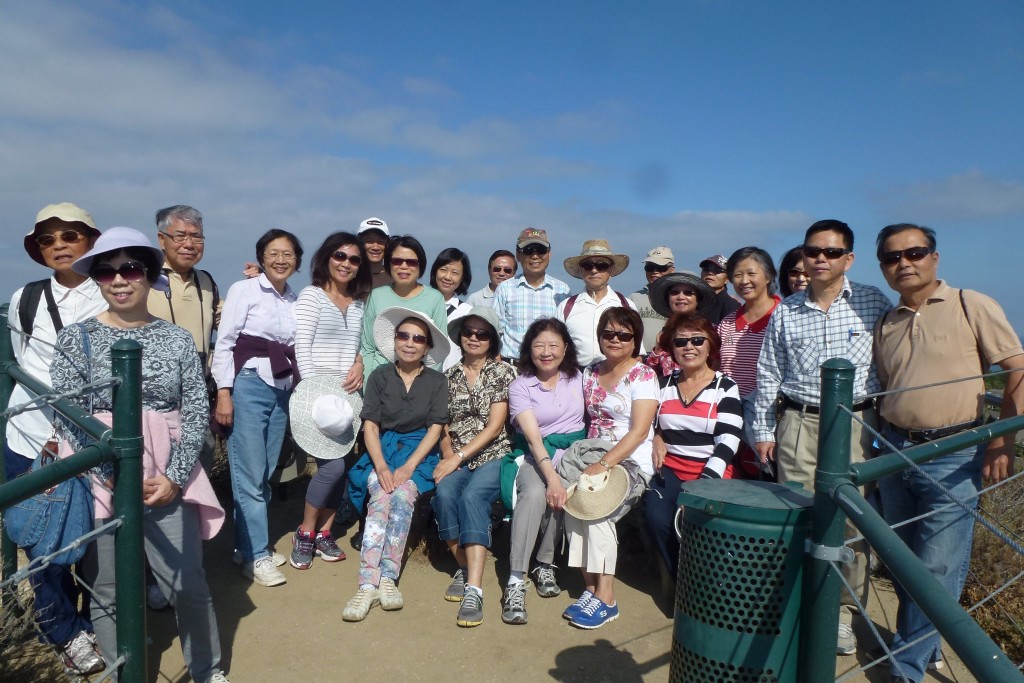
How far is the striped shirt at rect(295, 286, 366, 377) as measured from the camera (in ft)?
15.7

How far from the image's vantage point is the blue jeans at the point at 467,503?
443 centimetres

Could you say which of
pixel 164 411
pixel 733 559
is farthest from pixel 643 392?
pixel 164 411

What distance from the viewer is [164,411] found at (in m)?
3.08

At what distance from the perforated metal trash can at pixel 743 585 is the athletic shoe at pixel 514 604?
184cm

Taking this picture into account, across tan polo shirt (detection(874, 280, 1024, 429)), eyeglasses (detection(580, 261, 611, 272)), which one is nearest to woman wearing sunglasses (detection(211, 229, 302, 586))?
eyeglasses (detection(580, 261, 611, 272))

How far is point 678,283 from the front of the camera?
5098 millimetres

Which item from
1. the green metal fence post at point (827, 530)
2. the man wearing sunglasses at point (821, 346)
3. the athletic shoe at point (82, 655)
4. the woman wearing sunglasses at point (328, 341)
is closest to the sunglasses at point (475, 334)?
the woman wearing sunglasses at point (328, 341)

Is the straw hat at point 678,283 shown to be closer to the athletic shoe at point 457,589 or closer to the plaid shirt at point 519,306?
the plaid shirt at point 519,306

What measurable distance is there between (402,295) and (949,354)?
11.4ft

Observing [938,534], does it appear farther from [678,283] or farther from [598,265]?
[598,265]

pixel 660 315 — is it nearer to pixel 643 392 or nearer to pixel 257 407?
pixel 643 392

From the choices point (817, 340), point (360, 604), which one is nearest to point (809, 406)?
point (817, 340)

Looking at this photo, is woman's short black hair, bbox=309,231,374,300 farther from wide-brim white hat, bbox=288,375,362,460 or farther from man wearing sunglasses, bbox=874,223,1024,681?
man wearing sunglasses, bbox=874,223,1024,681

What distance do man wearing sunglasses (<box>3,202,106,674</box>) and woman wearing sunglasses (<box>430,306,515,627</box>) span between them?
195 cm
